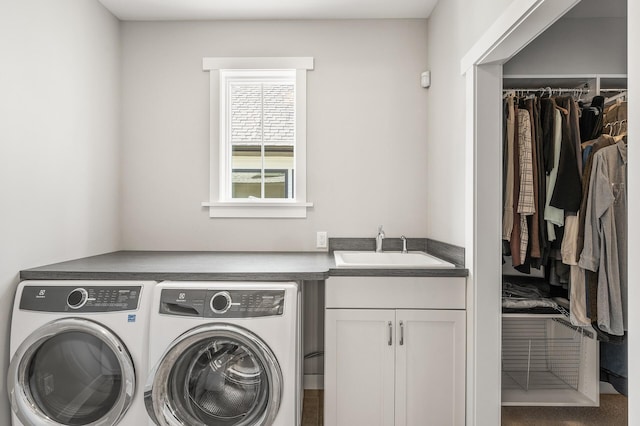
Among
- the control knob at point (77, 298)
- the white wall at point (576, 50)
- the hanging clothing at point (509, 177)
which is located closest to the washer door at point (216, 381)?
the control knob at point (77, 298)

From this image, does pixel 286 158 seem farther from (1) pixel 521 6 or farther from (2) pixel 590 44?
(2) pixel 590 44

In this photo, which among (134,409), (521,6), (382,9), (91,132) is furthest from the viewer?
(382,9)

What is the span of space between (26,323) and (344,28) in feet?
8.37

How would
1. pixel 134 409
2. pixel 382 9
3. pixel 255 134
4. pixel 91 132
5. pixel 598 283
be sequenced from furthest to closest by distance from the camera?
1. pixel 255 134
2. pixel 382 9
3. pixel 91 132
4. pixel 598 283
5. pixel 134 409

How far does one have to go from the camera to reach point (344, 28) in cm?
275

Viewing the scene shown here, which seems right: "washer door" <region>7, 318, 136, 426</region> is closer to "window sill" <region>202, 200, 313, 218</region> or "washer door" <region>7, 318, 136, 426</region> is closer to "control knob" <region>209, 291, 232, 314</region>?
"control knob" <region>209, 291, 232, 314</region>

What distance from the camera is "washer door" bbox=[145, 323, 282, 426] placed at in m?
1.78

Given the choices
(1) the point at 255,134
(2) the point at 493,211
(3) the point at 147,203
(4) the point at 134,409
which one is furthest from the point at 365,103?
(4) the point at 134,409

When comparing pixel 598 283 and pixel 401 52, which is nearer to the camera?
pixel 598 283

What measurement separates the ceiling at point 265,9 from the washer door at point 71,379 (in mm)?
2015

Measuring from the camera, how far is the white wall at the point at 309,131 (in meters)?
2.75

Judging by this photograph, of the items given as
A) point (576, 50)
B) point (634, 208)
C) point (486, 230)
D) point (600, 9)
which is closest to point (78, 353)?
point (486, 230)

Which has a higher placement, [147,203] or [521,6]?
[521,6]

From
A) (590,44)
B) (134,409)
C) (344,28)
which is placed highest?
(344,28)
